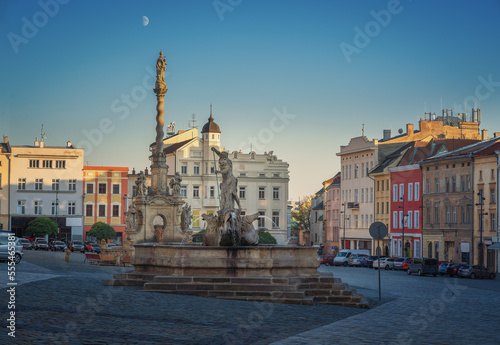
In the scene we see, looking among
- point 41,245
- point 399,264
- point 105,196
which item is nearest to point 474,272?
point 399,264

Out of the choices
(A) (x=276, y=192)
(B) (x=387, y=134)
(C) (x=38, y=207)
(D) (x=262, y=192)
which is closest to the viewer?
(C) (x=38, y=207)

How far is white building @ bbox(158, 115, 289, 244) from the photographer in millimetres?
106250

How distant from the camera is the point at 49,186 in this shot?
344ft

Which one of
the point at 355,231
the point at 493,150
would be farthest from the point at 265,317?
the point at 355,231

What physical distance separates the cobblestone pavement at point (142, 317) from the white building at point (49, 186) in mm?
80899

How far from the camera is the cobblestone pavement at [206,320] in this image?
52.6 feet

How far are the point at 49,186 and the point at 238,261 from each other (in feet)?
275

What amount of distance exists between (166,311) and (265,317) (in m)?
2.24

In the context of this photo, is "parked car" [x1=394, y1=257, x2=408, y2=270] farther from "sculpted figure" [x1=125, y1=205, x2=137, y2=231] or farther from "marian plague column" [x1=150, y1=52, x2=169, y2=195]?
"marian plague column" [x1=150, y1=52, x2=169, y2=195]

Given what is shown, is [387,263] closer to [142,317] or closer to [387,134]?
[387,134]

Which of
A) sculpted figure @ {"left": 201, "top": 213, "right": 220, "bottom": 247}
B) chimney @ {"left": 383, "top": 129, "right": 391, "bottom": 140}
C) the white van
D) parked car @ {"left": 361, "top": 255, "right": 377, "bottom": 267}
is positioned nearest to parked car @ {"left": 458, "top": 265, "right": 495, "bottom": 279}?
parked car @ {"left": 361, "top": 255, "right": 377, "bottom": 267}

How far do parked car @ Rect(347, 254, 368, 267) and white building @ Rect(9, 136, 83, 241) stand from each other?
3907cm

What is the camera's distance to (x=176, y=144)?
377ft

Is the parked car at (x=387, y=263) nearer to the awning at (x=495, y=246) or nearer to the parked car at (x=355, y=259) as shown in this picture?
the parked car at (x=355, y=259)
